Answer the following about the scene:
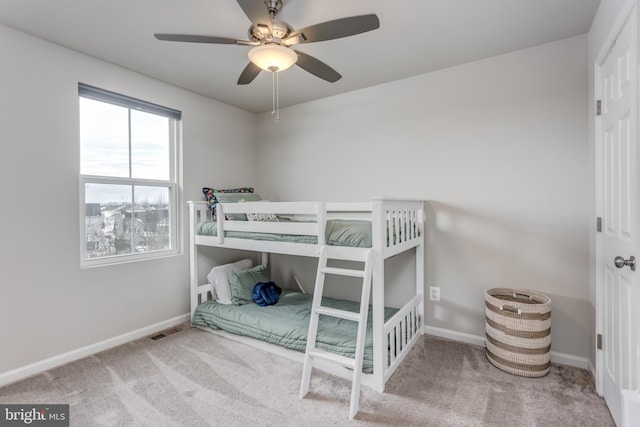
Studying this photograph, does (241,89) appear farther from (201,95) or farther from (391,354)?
(391,354)

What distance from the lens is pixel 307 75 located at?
9.45ft

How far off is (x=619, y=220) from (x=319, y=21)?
2.14m

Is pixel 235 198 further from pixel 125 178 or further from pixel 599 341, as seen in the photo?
pixel 599 341

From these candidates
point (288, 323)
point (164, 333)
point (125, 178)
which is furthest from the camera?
point (164, 333)

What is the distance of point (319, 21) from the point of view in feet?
6.75

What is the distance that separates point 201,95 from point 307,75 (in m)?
1.28

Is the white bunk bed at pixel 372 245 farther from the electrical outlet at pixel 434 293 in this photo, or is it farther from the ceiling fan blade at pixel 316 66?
the ceiling fan blade at pixel 316 66

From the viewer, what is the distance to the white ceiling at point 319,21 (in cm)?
190

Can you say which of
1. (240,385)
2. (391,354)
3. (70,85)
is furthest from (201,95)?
(391,354)

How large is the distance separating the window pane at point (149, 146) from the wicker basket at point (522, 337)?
10.6ft

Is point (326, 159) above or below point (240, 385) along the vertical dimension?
above

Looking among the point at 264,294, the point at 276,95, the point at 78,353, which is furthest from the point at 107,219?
the point at 276,95

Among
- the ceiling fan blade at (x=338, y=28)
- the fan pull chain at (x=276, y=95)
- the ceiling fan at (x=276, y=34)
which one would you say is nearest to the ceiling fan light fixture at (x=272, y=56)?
the ceiling fan at (x=276, y=34)

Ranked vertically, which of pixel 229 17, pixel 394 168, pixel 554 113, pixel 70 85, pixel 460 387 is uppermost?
pixel 229 17
